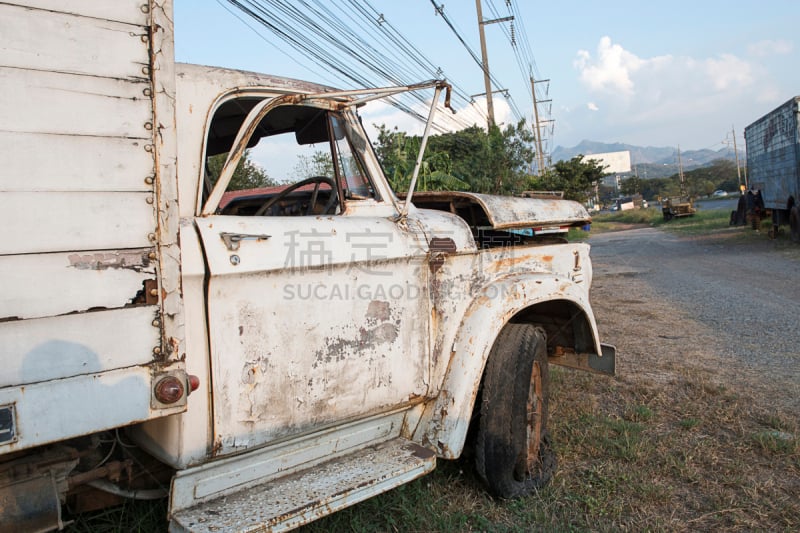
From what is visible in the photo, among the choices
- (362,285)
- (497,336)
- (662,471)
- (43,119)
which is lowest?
(662,471)

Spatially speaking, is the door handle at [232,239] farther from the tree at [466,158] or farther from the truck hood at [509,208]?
the tree at [466,158]

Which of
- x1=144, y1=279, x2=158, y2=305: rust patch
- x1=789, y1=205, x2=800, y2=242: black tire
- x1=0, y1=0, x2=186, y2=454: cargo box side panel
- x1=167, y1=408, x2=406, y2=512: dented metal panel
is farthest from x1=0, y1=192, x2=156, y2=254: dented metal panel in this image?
x1=789, y1=205, x2=800, y2=242: black tire

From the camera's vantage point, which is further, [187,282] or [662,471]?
[662,471]

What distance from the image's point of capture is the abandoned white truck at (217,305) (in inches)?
63.1

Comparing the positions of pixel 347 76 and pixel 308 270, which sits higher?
pixel 347 76

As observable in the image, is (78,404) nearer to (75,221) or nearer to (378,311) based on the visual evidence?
(75,221)

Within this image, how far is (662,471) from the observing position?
10.4 ft

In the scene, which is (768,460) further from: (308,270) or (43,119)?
(43,119)

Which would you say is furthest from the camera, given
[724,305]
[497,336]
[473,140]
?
[473,140]

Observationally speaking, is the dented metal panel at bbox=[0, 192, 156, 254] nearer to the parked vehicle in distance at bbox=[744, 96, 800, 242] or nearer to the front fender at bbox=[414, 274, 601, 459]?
the front fender at bbox=[414, 274, 601, 459]

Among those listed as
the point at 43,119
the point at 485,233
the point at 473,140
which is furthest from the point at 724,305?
the point at 473,140

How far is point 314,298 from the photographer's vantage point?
89.0 inches

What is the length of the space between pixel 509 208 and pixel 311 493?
1768mm

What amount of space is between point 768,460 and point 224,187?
3.01m
